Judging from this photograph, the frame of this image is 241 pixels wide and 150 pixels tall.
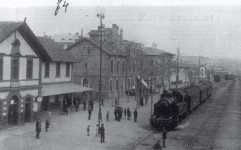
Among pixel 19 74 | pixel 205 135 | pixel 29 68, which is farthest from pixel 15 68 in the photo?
pixel 205 135

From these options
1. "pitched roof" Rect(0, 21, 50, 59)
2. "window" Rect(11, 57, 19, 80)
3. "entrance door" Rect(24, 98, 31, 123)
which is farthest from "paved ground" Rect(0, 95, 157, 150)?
"pitched roof" Rect(0, 21, 50, 59)

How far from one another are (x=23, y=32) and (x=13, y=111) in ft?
19.9

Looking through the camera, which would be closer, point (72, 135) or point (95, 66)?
point (72, 135)

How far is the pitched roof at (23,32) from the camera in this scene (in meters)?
25.3

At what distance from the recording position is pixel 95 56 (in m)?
51.6

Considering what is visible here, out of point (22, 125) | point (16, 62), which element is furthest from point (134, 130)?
point (16, 62)

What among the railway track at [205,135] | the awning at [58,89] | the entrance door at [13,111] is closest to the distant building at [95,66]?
the awning at [58,89]

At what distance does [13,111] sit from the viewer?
2681 cm

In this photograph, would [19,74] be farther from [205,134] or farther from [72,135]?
[205,134]

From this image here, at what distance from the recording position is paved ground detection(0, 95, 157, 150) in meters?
21.2

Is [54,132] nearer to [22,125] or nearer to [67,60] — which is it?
[22,125]

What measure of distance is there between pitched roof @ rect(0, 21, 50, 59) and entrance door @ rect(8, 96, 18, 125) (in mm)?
4567

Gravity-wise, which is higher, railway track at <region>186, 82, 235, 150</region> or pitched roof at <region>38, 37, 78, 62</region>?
pitched roof at <region>38, 37, 78, 62</region>

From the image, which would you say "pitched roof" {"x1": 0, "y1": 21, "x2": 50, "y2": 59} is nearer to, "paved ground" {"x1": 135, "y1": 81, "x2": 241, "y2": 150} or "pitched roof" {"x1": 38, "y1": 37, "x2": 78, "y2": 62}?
"pitched roof" {"x1": 38, "y1": 37, "x2": 78, "y2": 62}
